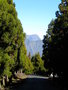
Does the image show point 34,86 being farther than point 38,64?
No

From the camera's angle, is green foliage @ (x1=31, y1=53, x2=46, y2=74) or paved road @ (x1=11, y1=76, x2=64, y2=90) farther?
green foliage @ (x1=31, y1=53, x2=46, y2=74)

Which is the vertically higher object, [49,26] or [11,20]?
[49,26]

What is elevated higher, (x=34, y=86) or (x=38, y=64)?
(x=38, y=64)

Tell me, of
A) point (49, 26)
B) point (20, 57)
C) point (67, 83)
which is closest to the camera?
point (67, 83)

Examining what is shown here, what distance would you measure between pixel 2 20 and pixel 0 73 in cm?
641

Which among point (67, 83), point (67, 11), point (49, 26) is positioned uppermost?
point (49, 26)

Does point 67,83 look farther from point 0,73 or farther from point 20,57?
point 20,57

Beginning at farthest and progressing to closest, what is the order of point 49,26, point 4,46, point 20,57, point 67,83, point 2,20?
point 49,26, point 20,57, point 67,83, point 4,46, point 2,20

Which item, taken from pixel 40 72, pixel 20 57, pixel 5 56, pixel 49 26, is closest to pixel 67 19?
pixel 5 56

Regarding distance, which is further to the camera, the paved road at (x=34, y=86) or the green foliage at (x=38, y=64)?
the green foliage at (x=38, y=64)

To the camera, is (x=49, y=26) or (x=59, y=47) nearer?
(x=59, y=47)

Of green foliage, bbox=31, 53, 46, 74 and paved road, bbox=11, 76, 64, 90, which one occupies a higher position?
green foliage, bbox=31, 53, 46, 74

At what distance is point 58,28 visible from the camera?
41.3 meters

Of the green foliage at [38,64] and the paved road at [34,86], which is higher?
the green foliage at [38,64]
